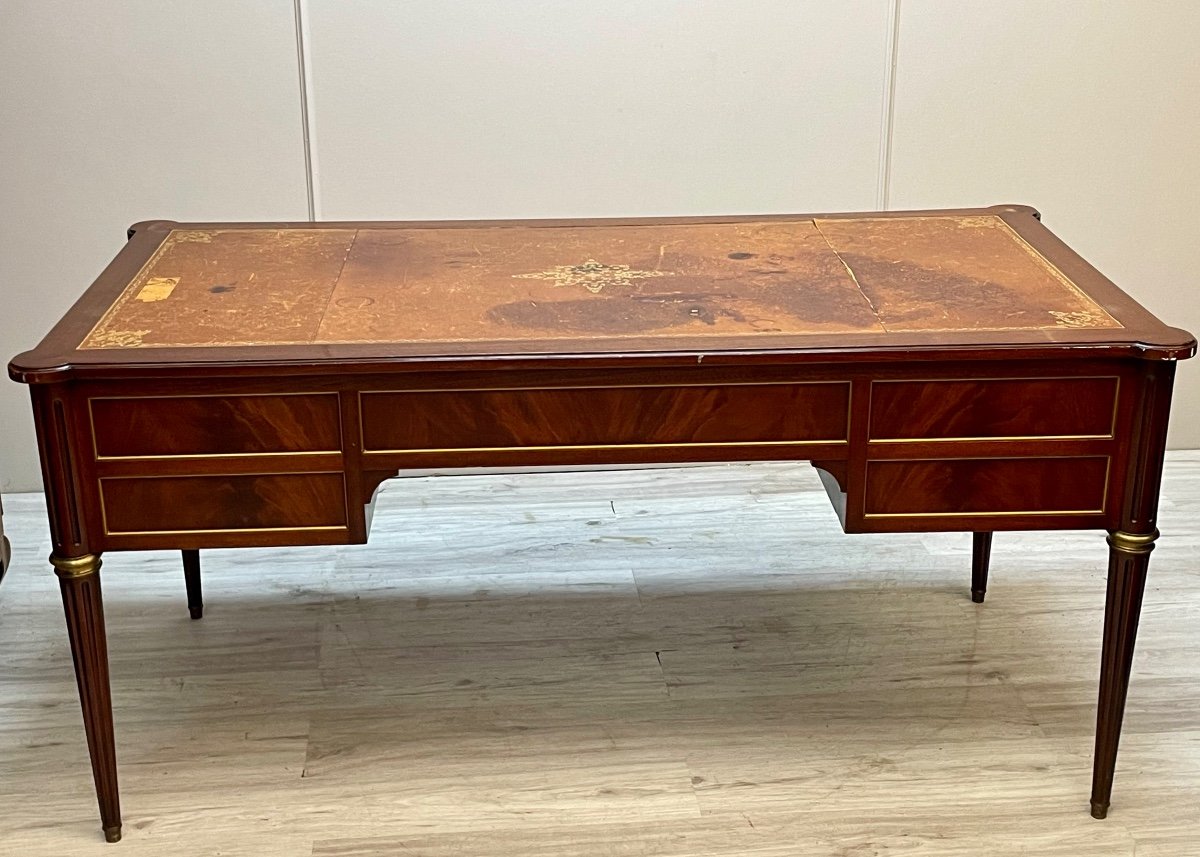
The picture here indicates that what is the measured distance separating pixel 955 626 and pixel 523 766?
1008mm

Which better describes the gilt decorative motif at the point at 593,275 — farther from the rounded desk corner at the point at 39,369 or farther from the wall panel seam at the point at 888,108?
the wall panel seam at the point at 888,108

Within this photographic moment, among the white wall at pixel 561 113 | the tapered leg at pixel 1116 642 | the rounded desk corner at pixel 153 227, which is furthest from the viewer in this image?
the white wall at pixel 561 113

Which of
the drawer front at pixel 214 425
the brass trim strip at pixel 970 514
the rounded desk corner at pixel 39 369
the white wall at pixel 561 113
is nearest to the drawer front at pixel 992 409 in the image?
the brass trim strip at pixel 970 514

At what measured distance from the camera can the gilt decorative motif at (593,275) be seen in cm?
231

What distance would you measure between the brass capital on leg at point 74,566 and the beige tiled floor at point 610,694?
487mm

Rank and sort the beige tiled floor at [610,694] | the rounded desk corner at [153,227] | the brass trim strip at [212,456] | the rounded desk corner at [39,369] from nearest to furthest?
the rounded desk corner at [39,369]
the brass trim strip at [212,456]
the beige tiled floor at [610,694]
the rounded desk corner at [153,227]

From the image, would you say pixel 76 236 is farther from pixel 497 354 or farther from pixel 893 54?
pixel 893 54

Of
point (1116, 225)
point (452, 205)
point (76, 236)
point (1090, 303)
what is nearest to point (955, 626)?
point (1090, 303)

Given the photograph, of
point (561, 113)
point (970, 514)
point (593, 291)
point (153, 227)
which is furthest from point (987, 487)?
point (561, 113)

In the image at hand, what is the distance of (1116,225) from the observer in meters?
3.62

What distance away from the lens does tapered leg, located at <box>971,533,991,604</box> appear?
114 inches

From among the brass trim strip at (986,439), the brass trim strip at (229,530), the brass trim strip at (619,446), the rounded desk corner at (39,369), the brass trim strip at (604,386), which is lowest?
the brass trim strip at (229,530)

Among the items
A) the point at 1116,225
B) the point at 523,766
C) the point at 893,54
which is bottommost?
the point at 523,766

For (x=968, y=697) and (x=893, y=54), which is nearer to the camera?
(x=968, y=697)
